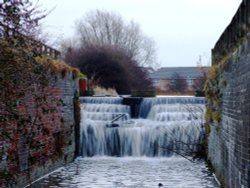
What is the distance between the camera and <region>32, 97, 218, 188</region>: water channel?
1270 centimetres

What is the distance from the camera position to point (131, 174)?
13.8 metres

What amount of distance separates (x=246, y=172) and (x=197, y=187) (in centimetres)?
497

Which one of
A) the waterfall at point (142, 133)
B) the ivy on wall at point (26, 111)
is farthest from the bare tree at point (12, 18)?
the waterfall at point (142, 133)

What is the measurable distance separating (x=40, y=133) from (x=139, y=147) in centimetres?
588

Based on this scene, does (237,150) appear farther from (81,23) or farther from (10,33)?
(81,23)

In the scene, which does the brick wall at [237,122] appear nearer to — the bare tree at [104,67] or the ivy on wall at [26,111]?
the ivy on wall at [26,111]

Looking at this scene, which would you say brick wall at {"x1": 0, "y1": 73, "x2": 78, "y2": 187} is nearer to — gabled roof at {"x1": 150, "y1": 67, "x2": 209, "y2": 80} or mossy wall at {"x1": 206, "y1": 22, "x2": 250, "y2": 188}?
mossy wall at {"x1": 206, "y1": 22, "x2": 250, "y2": 188}

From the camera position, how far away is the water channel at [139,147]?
1270 centimetres

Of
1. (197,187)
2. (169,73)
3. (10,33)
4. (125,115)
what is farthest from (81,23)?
(10,33)

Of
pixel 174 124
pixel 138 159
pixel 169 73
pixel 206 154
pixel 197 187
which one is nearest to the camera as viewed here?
pixel 197 187

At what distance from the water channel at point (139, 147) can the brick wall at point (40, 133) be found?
1.44 feet

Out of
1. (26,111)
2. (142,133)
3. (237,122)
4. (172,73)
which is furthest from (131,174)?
(172,73)

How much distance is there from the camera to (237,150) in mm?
7766

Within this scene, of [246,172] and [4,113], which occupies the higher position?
[4,113]
